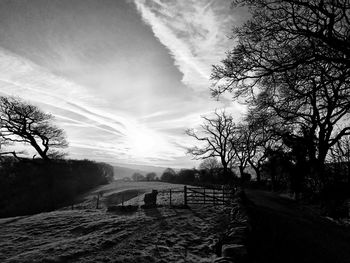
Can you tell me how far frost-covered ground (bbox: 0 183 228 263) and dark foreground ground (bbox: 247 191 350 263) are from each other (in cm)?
171

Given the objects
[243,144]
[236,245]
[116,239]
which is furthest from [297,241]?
[243,144]

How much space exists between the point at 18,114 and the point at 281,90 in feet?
87.2

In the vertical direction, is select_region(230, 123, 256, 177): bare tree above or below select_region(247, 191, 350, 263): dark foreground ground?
above

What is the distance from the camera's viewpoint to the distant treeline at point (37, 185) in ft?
101

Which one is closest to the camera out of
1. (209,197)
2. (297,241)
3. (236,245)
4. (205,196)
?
(236,245)

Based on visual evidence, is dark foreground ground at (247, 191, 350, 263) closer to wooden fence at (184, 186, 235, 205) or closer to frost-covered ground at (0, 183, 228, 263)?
frost-covered ground at (0, 183, 228, 263)

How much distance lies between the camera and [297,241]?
8.55m

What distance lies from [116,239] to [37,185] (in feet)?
116

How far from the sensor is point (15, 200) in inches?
1288

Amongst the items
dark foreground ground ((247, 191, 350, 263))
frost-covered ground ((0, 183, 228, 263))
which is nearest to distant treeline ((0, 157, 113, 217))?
frost-covered ground ((0, 183, 228, 263))

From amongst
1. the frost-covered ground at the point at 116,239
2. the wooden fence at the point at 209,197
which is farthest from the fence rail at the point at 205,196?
the frost-covered ground at the point at 116,239

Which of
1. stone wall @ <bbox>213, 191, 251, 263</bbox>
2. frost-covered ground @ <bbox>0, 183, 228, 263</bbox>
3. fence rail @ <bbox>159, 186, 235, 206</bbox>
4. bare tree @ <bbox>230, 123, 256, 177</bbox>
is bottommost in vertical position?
frost-covered ground @ <bbox>0, 183, 228, 263</bbox>

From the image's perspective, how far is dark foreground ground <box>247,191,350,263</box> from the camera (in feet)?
24.0

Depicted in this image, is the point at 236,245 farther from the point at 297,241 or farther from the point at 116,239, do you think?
the point at 116,239
